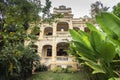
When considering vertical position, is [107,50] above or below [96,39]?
below

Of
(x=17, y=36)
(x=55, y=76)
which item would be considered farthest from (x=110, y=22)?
(x=55, y=76)

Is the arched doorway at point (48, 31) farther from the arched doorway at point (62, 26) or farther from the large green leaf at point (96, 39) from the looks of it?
the large green leaf at point (96, 39)

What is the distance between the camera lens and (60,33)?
1014 inches

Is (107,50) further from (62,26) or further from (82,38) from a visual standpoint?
(62,26)

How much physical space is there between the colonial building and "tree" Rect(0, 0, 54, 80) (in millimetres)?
4005

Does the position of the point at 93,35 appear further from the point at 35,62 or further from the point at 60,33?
the point at 60,33

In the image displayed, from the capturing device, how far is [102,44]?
3.33 metres

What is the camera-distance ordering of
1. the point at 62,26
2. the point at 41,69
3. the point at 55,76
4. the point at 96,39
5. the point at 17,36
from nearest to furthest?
the point at 96,39
the point at 17,36
the point at 55,76
the point at 41,69
the point at 62,26

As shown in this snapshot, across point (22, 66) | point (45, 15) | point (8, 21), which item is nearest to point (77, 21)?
point (22, 66)

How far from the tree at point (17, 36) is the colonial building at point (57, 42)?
4.00 m

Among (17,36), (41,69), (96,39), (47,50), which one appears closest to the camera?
(96,39)

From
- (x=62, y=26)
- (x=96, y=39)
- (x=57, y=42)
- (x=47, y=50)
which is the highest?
(x=62, y=26)

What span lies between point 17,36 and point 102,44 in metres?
4.51

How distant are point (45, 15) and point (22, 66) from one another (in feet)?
27.5
